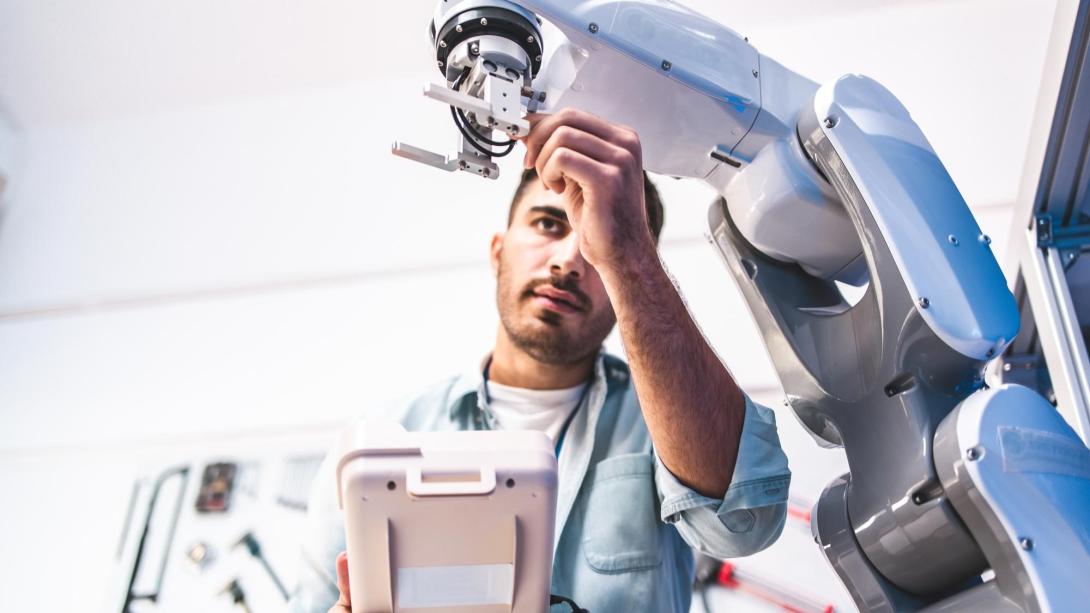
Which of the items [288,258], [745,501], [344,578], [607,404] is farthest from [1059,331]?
[288,258]

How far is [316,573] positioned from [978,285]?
0.95m

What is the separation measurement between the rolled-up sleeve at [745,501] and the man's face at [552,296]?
45 centimetres

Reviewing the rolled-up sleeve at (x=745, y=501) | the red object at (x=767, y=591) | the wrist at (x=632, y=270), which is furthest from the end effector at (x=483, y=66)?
the red object at (x=767, y=591)

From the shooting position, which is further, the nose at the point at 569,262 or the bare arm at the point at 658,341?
the nose at the point at 569,262

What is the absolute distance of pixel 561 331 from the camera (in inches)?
58.1

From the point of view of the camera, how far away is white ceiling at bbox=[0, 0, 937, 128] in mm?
2533

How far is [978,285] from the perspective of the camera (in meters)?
0.82

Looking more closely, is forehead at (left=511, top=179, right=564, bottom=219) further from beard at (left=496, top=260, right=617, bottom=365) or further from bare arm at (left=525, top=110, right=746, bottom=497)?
bare arm at (left=525, top=110, right=746, bottom=497)

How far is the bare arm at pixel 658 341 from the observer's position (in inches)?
35.8

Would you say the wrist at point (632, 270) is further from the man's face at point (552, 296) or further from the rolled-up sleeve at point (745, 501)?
the man's face at point (552, 296)

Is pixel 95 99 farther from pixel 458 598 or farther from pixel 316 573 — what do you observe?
pixel 458 598

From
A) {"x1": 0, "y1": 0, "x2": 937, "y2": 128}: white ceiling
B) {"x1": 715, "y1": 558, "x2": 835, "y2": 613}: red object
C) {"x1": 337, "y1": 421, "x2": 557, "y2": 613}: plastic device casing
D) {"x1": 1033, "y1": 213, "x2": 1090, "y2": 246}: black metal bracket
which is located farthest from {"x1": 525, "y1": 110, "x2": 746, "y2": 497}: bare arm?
{"x1": 0, "y1": 0, "x2": 937, "y2": 128}: white ceiling

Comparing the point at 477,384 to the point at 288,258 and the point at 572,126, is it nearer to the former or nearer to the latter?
the point at 572,126

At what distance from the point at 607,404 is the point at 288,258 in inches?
52.7
